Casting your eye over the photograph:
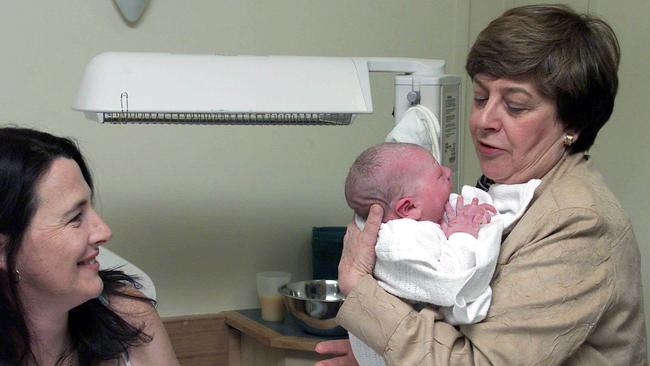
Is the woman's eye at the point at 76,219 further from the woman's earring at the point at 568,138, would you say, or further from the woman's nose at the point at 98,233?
the woman's earring at the point at 568,138

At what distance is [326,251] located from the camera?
286 centimetres

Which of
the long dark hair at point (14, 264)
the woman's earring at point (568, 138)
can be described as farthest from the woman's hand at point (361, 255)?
the long dark hair at point (14, 264)

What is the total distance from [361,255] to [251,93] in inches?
19.1

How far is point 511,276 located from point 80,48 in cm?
169

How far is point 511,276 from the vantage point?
1392 mm

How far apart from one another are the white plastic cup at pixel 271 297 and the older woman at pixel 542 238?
1230 mm

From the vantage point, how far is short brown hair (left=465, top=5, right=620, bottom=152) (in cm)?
145

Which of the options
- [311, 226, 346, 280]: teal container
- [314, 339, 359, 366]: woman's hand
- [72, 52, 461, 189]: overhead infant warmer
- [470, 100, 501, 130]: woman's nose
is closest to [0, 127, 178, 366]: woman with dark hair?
[72, 52, 461, 189]: overhead infant warmer

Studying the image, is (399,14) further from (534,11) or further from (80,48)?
(534,11)

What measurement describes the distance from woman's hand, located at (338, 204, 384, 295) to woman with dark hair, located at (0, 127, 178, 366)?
493mm

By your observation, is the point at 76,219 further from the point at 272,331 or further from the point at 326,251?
the point at 326,251

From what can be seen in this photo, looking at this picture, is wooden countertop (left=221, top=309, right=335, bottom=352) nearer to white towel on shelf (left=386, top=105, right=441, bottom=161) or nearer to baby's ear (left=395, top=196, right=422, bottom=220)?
white towel on shelf (left=386, top=105, right=441, bottom=161)

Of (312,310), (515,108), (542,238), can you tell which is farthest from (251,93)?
(312,310)

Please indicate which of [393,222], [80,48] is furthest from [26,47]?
[393,222]
